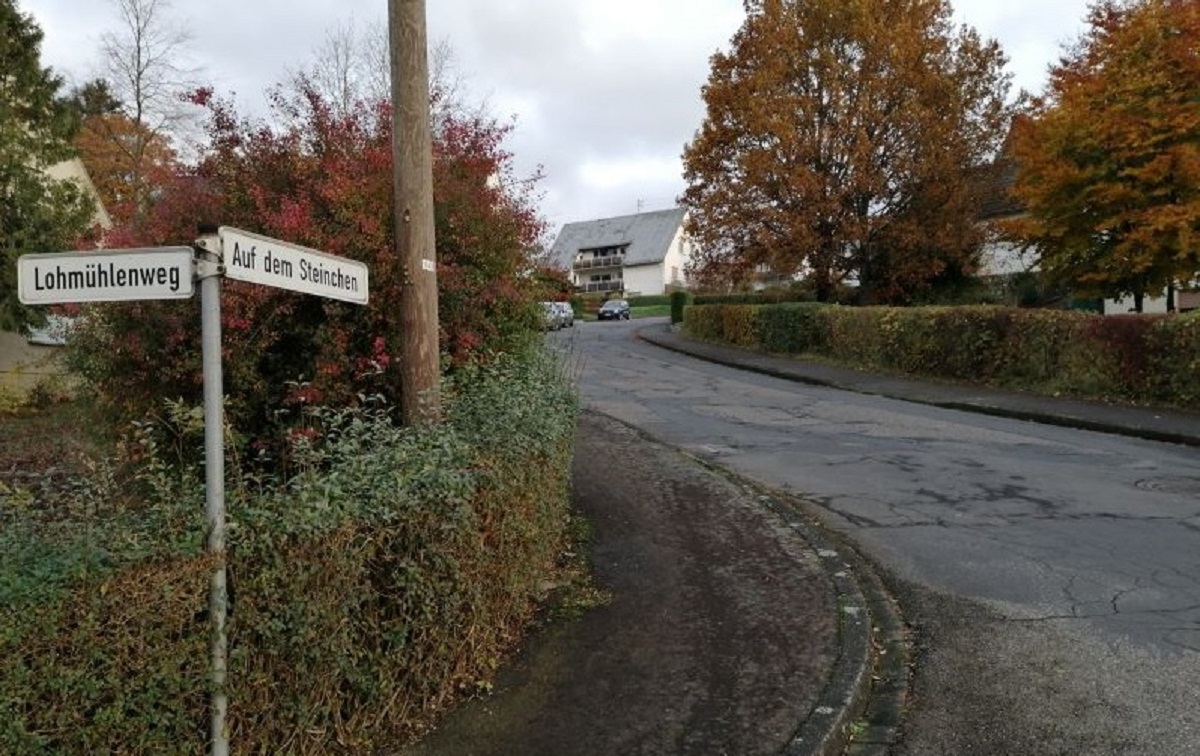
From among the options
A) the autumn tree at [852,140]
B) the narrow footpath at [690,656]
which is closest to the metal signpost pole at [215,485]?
the narrow footpath at [690,656]

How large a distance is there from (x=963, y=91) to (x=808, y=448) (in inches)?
784

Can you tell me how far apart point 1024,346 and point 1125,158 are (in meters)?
6.29

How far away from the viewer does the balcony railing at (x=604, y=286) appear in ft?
287

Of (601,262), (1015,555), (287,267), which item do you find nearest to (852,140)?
(1015,555)

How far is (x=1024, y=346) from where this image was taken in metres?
16.9

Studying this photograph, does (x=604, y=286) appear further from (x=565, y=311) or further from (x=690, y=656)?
(x=690, y=656)

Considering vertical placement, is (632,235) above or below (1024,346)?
above

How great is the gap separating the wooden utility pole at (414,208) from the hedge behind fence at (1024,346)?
41.0ft

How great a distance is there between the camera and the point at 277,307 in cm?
613

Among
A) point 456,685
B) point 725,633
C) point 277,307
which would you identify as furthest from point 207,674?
point 277,307

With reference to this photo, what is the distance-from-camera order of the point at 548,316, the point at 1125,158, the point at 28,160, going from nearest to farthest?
the point at 548,316, the point at 28,160, the point at 1125,158

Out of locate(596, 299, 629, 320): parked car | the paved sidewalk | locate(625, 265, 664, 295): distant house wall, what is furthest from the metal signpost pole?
locate(625, 265, 664, 295): distant house wall

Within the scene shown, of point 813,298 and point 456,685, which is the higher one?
point 813,298

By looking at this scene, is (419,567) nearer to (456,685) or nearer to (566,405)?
(456,685)
